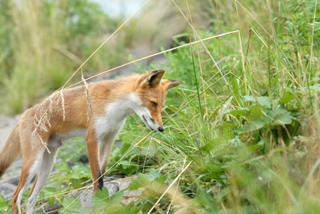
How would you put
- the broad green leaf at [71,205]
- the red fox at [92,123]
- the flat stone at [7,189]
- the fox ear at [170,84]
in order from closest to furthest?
the broad green leaf at [71,205] → the red fox at [92,123] → the fox ear at [170,84] → the flat stone at [7,189]

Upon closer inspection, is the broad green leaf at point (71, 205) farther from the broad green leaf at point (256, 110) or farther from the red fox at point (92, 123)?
the broad green leaf at point (256, 110)

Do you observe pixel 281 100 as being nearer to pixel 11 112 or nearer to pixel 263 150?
pixel 263 150

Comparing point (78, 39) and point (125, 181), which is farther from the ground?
point (78, 39)

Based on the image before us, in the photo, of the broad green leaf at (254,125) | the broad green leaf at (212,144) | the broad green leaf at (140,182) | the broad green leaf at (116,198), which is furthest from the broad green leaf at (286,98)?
the broad green leaf at (116,198)

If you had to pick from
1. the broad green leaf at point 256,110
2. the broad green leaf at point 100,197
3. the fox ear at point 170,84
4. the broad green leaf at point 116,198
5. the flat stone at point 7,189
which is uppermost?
the broad green leaf at point 256,110

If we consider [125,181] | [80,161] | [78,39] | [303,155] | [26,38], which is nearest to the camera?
[303,155]

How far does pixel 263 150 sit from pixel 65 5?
1046 centimetres

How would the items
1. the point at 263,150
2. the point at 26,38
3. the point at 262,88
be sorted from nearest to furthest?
the point at 263,150 → the point at 262,88 → the point at 26,38

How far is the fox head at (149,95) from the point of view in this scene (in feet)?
11.8

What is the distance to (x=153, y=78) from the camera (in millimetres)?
3660

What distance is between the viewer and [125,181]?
11.3 feet

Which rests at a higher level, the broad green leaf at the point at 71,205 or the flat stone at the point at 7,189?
the broad green leaf at the point at 71,205

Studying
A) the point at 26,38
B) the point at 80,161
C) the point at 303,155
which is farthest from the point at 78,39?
the point at 303,155

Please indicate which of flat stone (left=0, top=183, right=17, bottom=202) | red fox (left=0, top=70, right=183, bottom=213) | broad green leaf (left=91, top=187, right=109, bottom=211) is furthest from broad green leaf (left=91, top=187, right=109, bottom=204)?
flat stone (left=0, top=183, right=17, bottom=202)
